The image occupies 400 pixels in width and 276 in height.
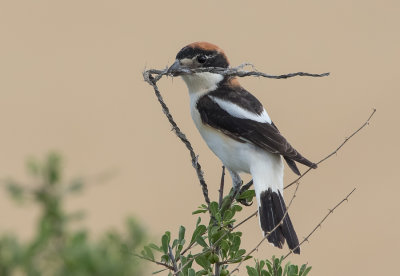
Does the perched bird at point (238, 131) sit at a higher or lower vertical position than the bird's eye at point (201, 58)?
lower

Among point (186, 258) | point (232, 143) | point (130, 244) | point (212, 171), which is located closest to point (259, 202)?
point (232, 143)

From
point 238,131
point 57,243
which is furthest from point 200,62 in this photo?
point 57,243

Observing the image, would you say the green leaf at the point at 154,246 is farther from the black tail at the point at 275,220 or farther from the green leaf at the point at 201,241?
the black tail at the point at 275,220

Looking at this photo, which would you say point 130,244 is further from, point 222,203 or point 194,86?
point 194,86

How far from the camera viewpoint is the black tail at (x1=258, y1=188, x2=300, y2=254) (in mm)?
3555

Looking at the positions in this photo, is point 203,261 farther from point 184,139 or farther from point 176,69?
point 176,69

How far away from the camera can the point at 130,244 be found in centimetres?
171

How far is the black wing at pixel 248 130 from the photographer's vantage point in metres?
3.94

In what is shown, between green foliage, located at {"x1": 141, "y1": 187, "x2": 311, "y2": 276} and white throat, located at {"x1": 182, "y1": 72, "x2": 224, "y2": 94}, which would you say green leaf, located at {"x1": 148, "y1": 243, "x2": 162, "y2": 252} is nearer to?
green foliage, located at {"x1": 141, "y1": 187, "x2": 311, "y2": 276}

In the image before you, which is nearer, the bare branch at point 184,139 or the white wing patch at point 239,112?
the bare branch at point 184,139

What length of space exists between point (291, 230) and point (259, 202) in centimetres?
27

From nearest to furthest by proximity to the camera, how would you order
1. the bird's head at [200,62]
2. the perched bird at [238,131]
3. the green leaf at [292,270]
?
the green leaf at [292,270] < the perched bird at [238,131] < the bird's head at [200,62]

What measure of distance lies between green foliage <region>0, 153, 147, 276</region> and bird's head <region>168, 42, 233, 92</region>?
8.49 ft

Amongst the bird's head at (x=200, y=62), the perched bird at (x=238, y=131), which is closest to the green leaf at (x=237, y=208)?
the perched bird at (x=238, y=131)
